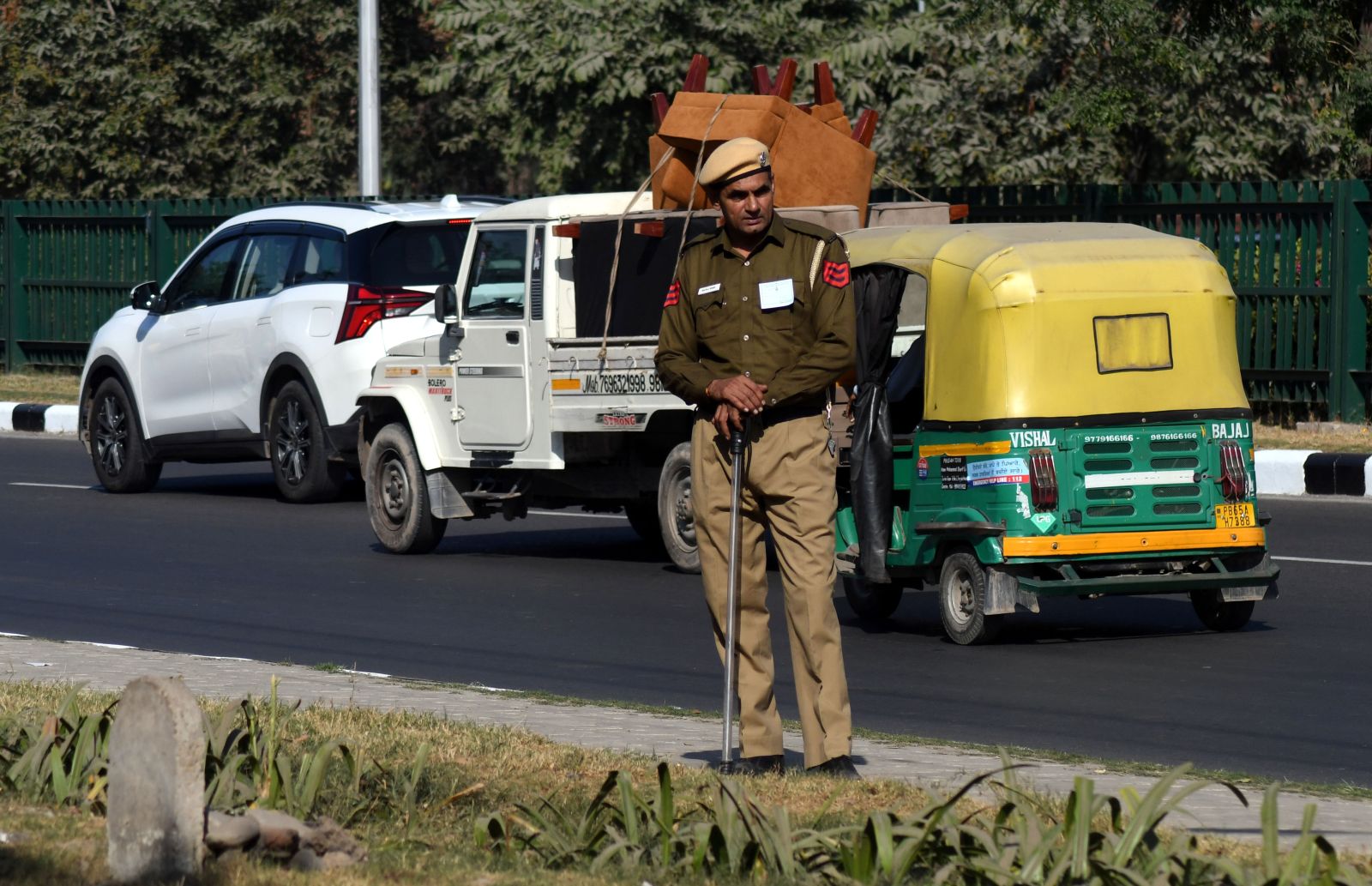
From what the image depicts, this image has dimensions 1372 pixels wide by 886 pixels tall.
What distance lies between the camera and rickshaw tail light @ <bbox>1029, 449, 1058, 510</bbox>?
1026 centimetres

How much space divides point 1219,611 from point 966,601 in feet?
4.10

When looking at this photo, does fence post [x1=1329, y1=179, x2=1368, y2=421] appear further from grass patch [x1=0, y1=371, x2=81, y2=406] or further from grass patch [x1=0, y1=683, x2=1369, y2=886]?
grass patch [x1=0, y1=371, x2=81, y2=406]

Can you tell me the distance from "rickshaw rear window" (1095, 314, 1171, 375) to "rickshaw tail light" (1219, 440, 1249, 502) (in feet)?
1.61

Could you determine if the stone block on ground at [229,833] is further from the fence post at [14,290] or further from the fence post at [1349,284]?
the fence post at [14,290]

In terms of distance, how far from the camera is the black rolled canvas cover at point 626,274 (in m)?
12.9

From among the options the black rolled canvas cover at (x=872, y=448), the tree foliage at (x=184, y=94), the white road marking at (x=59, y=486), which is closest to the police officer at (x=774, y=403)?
the black rolled canvas cover at (x=872, y=448)

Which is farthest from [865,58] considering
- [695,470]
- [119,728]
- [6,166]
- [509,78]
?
[119,728]

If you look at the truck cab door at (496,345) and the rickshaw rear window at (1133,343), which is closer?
the rickshaw rear window at (1133,343)

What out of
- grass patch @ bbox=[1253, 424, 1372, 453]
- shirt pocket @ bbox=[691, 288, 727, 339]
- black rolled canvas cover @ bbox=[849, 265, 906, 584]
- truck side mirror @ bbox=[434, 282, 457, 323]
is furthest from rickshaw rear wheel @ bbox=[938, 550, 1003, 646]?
grass patch @ bbox=[1253, 424, 1372, 453]

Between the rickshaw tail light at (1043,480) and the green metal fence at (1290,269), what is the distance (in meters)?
9.51

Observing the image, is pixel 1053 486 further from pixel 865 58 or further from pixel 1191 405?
pixel 865 58

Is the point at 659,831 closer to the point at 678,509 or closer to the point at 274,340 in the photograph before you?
the point at 678,509

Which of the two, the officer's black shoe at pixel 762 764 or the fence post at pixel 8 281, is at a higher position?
the fence post at pixel 8 281

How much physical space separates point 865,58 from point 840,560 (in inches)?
663
